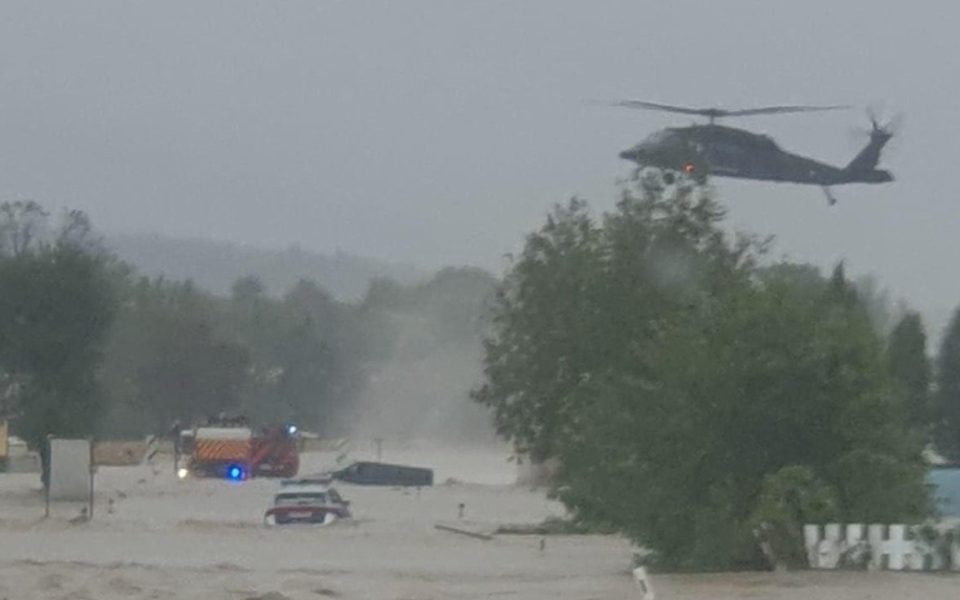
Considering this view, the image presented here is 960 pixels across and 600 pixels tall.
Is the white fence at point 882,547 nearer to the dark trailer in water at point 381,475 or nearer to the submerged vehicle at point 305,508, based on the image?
A: the submerged vehicle at point 305,508

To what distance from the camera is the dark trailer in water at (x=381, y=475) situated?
3386 inches

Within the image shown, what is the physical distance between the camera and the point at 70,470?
203ft

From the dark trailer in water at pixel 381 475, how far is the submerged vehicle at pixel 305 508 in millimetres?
32626

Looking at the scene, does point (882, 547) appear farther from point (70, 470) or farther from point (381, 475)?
point (381, 475)

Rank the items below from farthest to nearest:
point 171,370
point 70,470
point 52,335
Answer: point 171,370, point 52,335, point 70,470

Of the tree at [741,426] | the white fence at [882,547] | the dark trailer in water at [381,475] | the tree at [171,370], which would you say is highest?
the tree at [171,370]

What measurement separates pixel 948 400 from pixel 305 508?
2317 centimetres

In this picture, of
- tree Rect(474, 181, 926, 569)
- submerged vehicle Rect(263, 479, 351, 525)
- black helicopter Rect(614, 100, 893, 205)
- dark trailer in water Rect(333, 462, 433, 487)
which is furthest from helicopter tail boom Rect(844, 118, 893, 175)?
tree Rect(474, 181, 926, 569)

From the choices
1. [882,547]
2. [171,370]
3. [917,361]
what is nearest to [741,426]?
[882,547]

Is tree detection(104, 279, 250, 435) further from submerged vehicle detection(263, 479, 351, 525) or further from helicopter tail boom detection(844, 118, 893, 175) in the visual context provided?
submerged vehicle detection(263, 479, 351, 525)

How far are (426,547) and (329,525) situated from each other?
8.80 metres

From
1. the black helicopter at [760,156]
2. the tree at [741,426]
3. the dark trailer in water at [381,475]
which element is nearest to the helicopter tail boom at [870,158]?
the black helicopter at [760,156]

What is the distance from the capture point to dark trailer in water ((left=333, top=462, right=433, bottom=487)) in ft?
282

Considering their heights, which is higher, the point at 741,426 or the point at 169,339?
the point at 169,339
